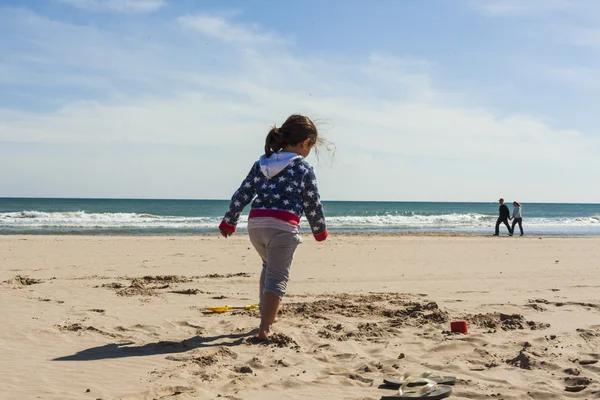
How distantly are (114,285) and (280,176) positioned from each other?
3.95 meters

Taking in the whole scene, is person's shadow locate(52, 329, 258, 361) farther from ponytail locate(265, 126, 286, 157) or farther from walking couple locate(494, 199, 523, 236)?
walking couple locate(494, 199, 523, 236)

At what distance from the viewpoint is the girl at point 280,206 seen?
4684 mm

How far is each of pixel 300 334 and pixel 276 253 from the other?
2.31 feet

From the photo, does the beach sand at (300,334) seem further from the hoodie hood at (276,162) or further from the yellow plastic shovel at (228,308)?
the hoodie hood at (276,162)

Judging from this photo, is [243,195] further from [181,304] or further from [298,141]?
[181,304]

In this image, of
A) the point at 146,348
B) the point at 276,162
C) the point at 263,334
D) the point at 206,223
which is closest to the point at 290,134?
the point at 276,162

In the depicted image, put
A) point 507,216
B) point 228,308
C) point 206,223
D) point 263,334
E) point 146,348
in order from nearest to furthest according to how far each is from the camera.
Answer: point 146,348 < point 263,334 < point 228,308 < point 507,216 < point 206,223

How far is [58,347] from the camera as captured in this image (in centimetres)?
449

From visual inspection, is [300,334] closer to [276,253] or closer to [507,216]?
[276,253]

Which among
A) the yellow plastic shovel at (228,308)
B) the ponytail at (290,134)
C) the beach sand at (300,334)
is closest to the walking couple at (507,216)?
the beach sand at (300,334)

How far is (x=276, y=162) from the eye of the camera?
4.71m

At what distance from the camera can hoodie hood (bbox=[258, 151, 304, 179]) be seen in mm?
4695

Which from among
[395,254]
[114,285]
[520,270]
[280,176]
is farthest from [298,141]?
[395,254]

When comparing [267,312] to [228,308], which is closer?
[267,312]
